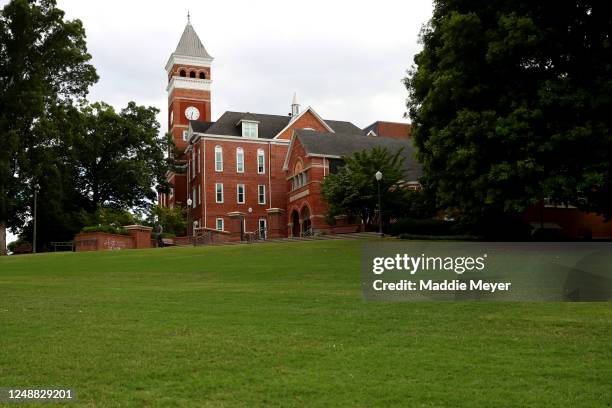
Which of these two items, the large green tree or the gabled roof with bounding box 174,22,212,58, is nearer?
the large green tree

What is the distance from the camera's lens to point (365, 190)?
154 ft

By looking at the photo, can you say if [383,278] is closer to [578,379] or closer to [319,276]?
[578,379]

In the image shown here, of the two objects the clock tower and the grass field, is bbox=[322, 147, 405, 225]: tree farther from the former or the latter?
the clock tower

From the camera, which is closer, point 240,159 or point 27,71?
point 27,71

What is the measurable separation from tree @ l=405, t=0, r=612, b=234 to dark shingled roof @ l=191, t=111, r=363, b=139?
41221 mm

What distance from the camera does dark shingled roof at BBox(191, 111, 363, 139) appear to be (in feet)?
218

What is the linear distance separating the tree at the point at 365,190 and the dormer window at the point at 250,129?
19.2 meters

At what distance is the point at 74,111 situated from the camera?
144 feet

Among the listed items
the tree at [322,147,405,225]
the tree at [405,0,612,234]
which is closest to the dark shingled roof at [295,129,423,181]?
the tree at [322,147,405,225]

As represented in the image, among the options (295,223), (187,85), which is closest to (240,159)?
(295,223)

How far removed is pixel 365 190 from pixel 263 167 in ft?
70.1

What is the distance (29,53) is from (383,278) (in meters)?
35.4

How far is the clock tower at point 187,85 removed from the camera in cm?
7844

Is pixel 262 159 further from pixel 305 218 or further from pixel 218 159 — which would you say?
pixel 305 218
